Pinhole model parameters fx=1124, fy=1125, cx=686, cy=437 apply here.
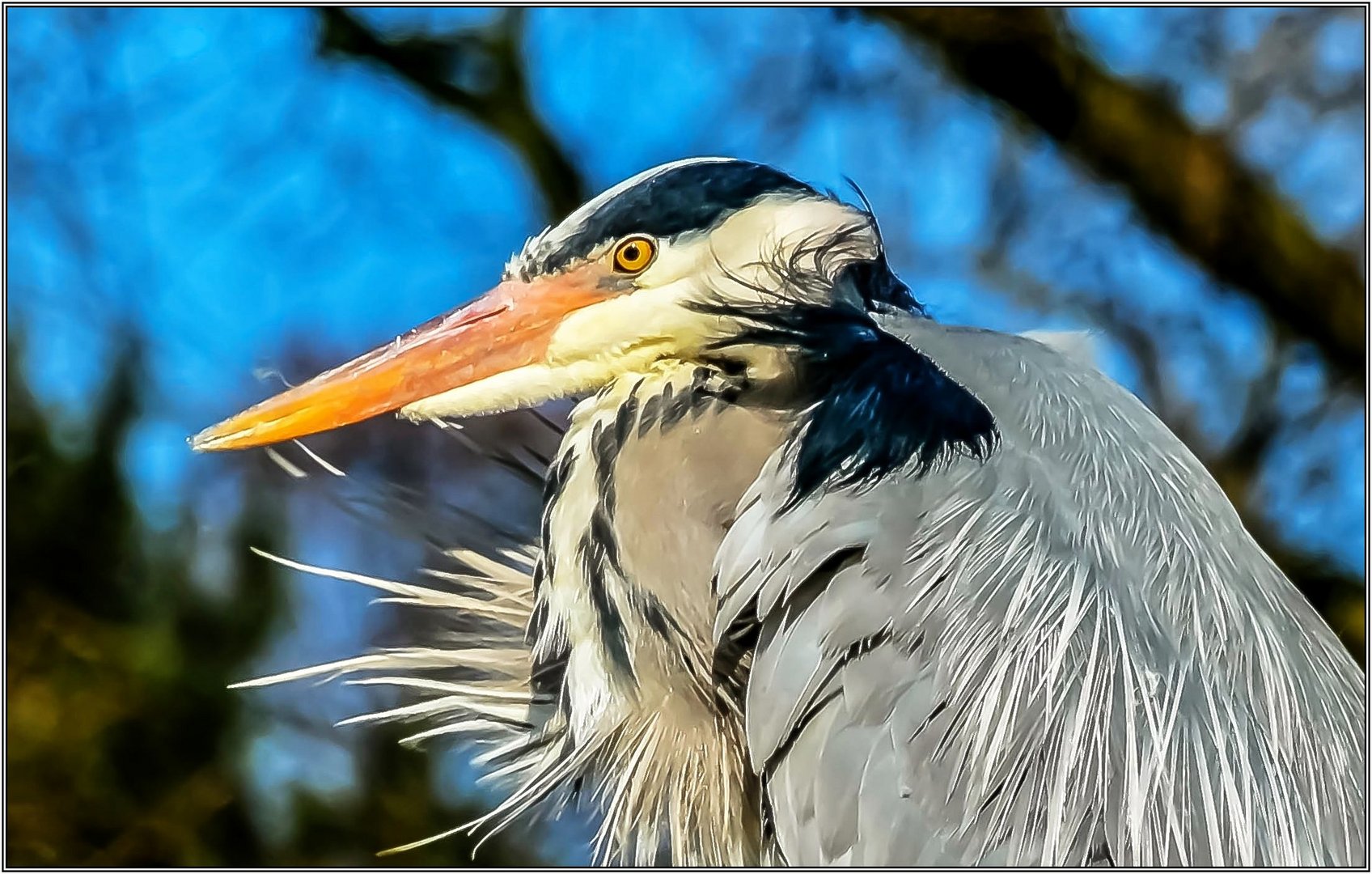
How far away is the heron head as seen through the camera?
812mm

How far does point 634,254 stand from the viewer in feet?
2.73

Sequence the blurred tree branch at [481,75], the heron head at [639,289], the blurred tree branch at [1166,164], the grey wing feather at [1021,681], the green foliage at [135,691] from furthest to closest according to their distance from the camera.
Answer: the blurred tree branch at [481,75], the green foliage at [135,691], the blurred tree branch at [1166,164], the heron head at [639,289], the grey wing feather at [1021,681]

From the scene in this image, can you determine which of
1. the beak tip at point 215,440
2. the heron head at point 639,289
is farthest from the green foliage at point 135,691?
the heron head at point 639,289

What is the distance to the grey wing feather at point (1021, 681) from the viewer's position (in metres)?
0.66

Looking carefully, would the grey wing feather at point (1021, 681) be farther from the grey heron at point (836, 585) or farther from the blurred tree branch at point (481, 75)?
the blurred tree branch at point (481, 75)

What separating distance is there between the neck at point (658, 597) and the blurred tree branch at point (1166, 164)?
59cm

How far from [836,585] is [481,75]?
957 mm

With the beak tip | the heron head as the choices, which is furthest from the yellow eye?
the beak tip

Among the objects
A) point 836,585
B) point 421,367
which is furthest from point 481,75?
point 836,585

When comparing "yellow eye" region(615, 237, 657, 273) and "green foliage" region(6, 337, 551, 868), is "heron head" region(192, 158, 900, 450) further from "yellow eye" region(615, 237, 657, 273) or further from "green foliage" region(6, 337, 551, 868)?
"green foliage" region(6, 337, 551, 868)

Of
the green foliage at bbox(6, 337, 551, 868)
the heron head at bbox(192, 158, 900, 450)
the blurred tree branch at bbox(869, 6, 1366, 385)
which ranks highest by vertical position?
the blurred tree branch at bbox(869, 6, 1366, 385)

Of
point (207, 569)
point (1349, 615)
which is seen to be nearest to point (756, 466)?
point (1349, 615)

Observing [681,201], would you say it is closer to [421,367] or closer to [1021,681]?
[421,367]

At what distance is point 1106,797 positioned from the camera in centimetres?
66
